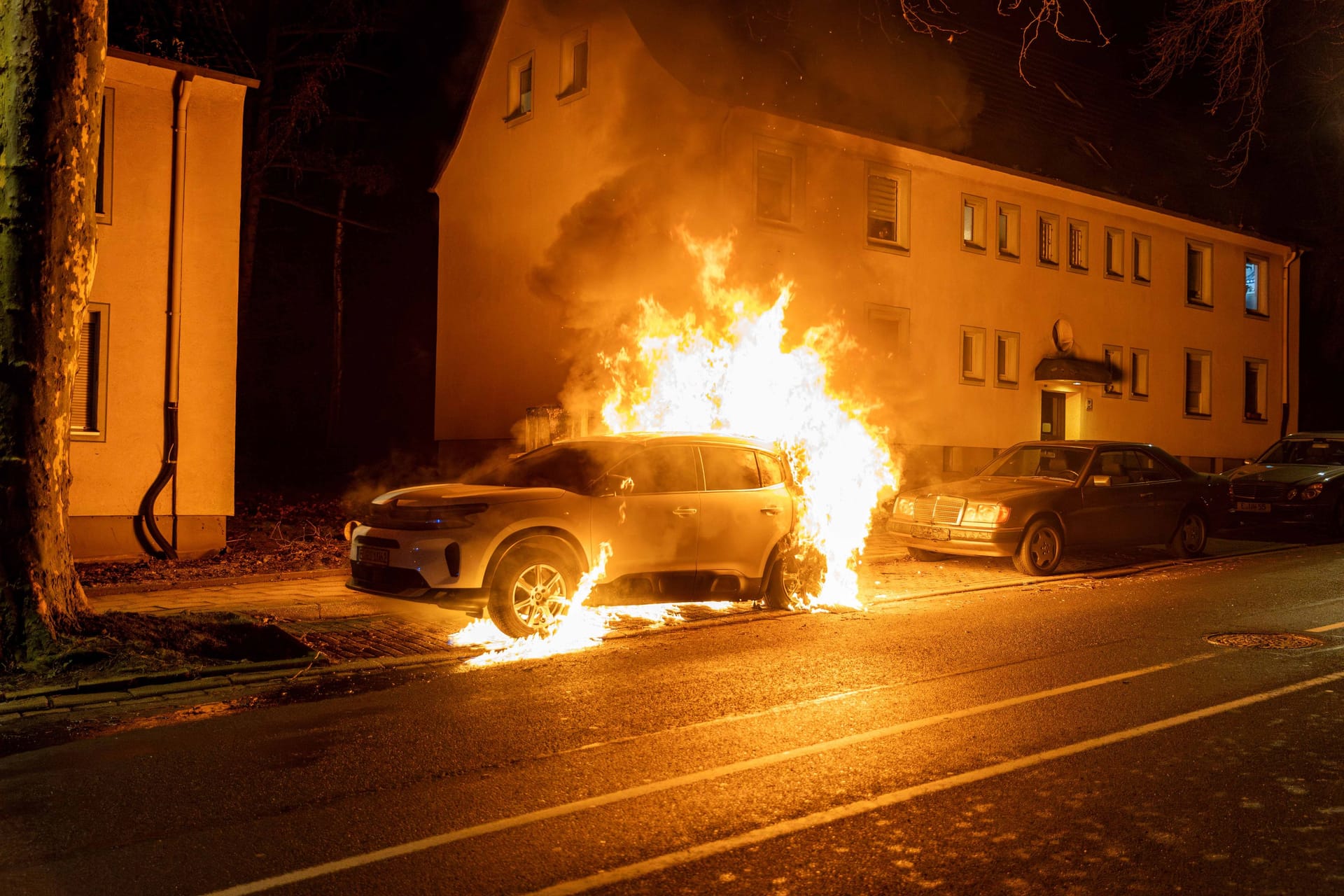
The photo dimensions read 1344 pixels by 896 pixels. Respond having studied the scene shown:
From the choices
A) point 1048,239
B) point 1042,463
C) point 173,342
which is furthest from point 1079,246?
point 173,342

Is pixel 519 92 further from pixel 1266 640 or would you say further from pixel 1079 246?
pixel 1266 640

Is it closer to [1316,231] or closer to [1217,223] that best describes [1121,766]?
[1217,223]

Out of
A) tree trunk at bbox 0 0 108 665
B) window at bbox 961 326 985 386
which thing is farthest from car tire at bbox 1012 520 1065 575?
window at bbox 961 326 985 386

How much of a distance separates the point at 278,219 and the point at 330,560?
74.6 ft

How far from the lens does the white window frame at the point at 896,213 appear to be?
21.6 meters

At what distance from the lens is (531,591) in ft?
28.0

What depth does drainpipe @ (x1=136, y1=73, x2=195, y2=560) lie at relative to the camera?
1335cm

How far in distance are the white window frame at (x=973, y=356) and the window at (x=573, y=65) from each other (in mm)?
9249

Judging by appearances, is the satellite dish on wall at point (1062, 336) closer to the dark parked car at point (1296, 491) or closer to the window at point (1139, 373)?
the window at point (1139, 373)

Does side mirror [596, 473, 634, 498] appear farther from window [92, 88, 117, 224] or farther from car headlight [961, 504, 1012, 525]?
window [92, 88, 117, 224]

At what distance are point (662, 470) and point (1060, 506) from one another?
607 cm

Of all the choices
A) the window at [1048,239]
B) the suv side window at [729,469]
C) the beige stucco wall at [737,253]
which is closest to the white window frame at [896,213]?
the beige stucco wall at [737,253]

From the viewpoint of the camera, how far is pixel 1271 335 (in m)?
31.6

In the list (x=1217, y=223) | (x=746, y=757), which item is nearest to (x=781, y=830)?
(x=746, y=757)
